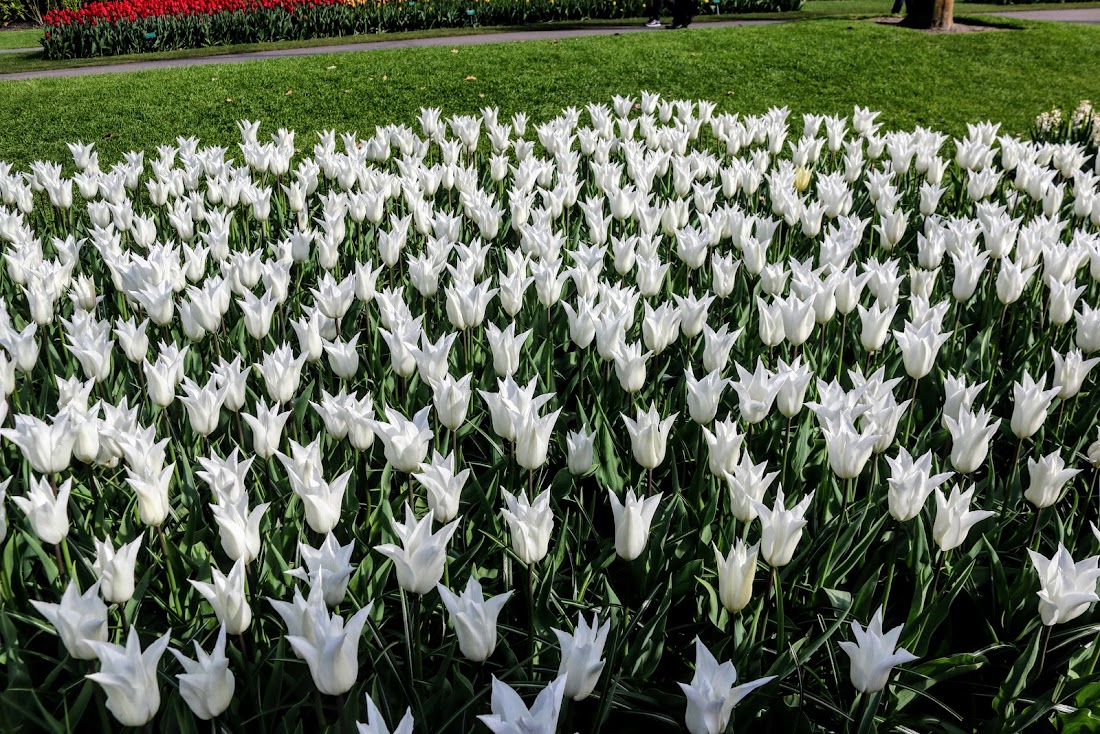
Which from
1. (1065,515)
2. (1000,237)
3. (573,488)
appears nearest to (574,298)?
(573,488)

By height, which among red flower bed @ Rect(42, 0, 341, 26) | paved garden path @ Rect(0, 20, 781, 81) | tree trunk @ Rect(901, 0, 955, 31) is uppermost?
red flower bed @ Rect(42, 0, 341, 26)

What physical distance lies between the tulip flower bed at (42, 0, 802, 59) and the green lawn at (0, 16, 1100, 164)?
4745 millimetres

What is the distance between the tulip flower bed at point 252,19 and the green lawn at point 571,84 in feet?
15.6

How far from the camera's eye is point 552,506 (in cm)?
260

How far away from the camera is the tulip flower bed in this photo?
1538 cm

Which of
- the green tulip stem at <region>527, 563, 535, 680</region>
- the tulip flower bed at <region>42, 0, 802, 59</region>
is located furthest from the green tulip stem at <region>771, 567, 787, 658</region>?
the tulip flower bed at <region>42, 0, 802, 59</region>

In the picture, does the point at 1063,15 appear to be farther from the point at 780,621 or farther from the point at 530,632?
the point at 530,632

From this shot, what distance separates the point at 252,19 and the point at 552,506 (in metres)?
16.1

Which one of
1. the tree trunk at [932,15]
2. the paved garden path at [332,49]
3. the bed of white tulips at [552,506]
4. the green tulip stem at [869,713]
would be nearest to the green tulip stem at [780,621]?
the bed of white tulips at [552,506]

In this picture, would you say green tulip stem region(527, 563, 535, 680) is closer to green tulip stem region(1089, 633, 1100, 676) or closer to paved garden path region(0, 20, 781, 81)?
green tulip stem region(1089, 633, 1100, 676)

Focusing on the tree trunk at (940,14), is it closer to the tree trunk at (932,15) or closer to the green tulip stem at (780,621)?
the tree trunk at (932,15)

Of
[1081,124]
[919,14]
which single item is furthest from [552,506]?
[919,14]

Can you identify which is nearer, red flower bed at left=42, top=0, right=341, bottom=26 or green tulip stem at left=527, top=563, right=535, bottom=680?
green tulip stem at left=527, top=563, right=535, bottom=680

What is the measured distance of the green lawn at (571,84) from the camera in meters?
9.75
